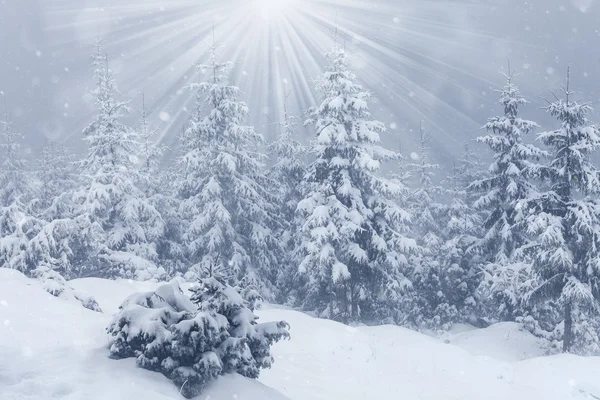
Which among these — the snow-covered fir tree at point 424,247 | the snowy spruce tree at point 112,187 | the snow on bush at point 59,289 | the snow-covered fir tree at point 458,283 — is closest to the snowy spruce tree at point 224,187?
the snowy spruce tree at point 112,187

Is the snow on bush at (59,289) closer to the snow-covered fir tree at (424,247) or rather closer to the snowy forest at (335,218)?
the snowy forest at (335,218)

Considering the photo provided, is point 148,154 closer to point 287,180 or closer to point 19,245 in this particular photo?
point 287,180

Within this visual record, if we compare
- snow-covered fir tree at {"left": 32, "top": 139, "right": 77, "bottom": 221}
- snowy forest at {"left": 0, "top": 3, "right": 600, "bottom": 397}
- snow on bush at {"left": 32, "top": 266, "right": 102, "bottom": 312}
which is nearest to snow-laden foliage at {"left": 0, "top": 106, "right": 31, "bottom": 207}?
snow-covered fir tree at {"left": 32, "top": 139, "right": 77, "bottom": 221}

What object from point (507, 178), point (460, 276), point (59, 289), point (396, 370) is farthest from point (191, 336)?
point (460, 276)

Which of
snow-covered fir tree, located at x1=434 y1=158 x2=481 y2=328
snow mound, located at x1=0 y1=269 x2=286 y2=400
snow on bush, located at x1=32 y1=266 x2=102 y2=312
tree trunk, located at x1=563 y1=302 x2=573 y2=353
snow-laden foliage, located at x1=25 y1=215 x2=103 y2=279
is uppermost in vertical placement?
snow mound, located at x1=0 y1=269 x2=286 y2=400

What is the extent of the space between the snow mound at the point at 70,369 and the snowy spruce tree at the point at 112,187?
50.2 ft

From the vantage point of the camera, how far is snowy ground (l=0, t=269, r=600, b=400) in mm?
6109

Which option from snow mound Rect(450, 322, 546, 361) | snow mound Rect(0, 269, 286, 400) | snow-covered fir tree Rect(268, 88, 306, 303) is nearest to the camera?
snow mound Rect(0, 269, 286, 400)

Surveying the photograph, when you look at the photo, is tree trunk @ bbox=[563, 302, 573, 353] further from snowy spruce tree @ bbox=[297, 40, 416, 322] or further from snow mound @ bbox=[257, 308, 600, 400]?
snowy spruce tree @ bbox=[297, 40, 416, 322]

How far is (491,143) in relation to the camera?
83.5ft

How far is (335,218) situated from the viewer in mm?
22406

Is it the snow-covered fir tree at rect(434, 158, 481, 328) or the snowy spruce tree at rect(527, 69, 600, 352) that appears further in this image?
the snow-covered fir tree at rect(434, 158, 481, 328)

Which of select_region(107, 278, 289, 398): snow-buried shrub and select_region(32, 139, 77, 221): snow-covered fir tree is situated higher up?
select_region(107, 278, 289, 398): snow-buried shrub

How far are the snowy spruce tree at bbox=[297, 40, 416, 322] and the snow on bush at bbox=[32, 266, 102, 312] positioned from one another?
1086cm
